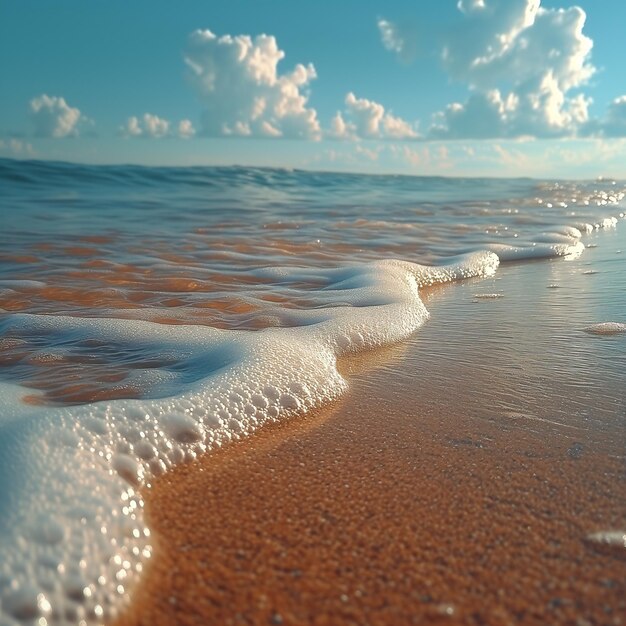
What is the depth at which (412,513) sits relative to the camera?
123 centimetres

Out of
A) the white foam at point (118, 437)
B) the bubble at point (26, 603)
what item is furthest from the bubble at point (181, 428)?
the bubble at point (26, 603)

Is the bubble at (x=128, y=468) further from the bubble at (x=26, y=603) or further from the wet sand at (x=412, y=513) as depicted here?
the bubble at (x=26, y=603)

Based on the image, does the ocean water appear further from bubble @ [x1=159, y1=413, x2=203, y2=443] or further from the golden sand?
the golden sand

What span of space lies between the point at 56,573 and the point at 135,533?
16cm

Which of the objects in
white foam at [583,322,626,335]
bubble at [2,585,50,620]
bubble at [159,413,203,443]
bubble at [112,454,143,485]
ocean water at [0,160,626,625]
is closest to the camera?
bubble at [2,585,50,620]

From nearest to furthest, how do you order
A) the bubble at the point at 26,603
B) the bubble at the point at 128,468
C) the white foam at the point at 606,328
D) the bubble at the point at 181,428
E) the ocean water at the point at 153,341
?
the bubble at the point at 26,603
the ocean water at the point at 153,341
the bubble at the point at 128,468
the bubble at the point at 181,428
the white foam at the point at 606,328

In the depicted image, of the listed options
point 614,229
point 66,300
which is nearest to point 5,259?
point 66,300

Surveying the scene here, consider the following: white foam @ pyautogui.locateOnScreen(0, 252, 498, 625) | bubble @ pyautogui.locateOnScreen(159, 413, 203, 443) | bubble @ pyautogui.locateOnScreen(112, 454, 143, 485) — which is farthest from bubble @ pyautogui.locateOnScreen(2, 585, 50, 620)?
bubble @ pyautogui.locateOnScreen(159, 413, 203, 443)

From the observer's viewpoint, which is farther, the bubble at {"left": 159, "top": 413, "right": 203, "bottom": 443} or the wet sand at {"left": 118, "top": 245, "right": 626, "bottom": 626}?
the bubble at {"left": 159, "top": 413, "right": 203, "bottom": 443}

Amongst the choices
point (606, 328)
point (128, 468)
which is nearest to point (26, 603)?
point (128, 468)

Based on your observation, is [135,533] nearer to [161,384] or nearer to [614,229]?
[161,384]

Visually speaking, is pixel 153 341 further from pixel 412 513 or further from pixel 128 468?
pixel 412 513

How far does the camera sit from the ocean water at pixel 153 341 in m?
1.13

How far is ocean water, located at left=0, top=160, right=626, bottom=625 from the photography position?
1.13 m
